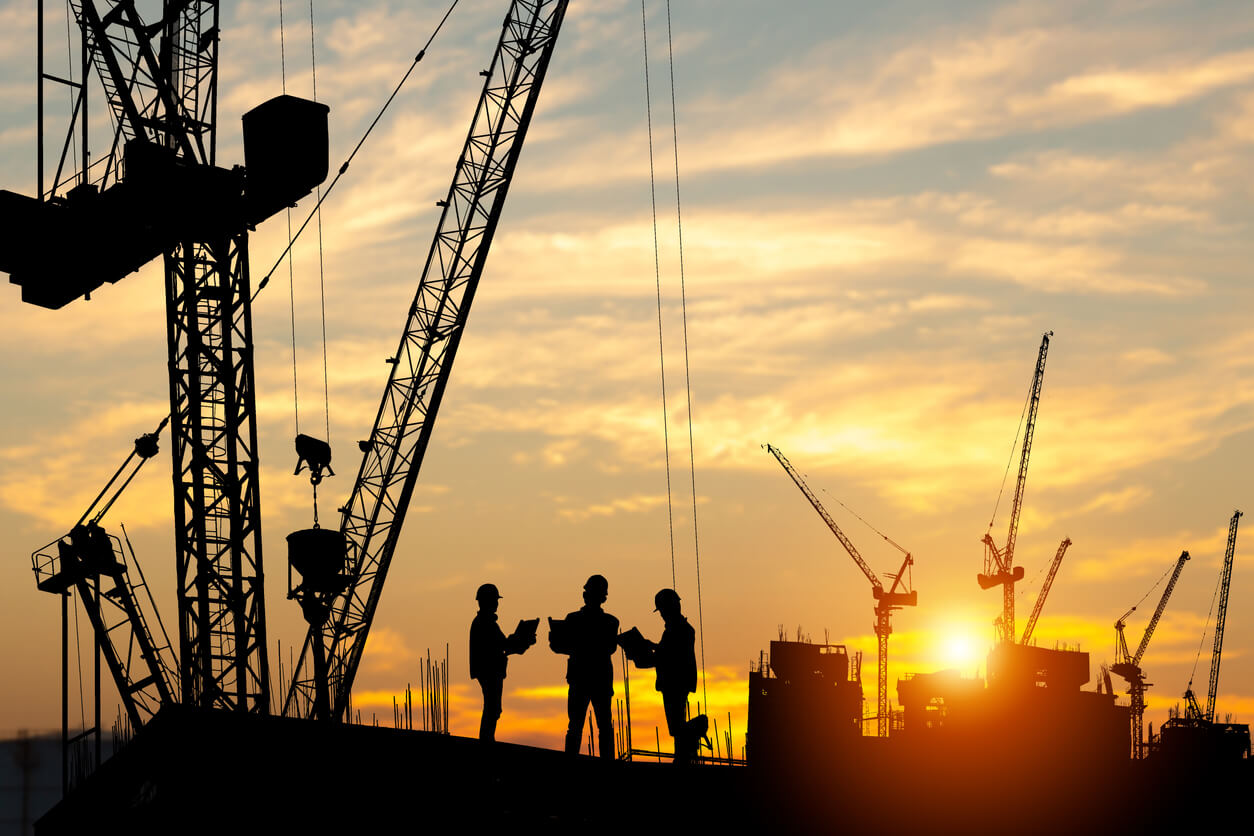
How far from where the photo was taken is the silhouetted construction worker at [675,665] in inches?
866

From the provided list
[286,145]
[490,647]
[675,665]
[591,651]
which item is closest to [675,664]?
[675,665]

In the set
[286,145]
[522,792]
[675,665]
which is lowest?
[522,792]

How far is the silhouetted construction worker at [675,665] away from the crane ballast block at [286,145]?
3099cm

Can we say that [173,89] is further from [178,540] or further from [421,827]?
[421,827]

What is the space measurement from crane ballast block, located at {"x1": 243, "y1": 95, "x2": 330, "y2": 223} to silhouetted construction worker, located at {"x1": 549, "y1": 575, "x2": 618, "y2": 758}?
1198 inches

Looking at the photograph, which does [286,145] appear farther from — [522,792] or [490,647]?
[522,792]

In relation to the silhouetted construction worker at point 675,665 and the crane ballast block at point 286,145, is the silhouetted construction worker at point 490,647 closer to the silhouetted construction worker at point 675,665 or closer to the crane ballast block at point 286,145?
the silhouetted construction worker at point 675,665

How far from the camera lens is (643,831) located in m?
22.9

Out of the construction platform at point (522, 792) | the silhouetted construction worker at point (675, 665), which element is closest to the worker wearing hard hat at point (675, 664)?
the silhouetted construction worker at point (675, 665)

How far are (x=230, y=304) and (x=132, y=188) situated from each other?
20.5 feet

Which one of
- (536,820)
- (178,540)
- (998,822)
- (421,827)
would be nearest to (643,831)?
(536,820)

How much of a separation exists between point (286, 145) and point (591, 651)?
3099 cm

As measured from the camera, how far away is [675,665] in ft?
73.0

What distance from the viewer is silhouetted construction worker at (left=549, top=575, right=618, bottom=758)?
22562mm
